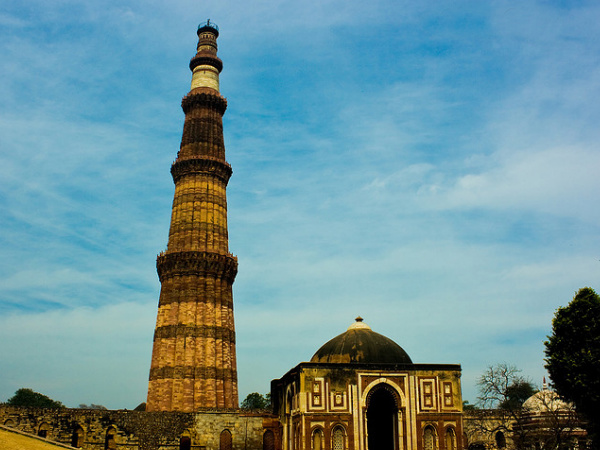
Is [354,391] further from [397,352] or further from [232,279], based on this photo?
[232,279]

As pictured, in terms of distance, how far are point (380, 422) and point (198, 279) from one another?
16.0 m

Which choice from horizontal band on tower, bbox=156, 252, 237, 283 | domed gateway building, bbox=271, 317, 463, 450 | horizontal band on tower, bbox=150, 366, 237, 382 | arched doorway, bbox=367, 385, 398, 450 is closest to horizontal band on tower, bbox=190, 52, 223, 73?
horizontal band on tower, bbox=156, 252, 237, 283

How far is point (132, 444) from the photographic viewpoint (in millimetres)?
36781

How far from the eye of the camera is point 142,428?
3719 cm

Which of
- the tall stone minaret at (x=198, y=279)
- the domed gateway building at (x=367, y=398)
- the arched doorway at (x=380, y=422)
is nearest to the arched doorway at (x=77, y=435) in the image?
the tall stone minaret at (x=198, y=279)

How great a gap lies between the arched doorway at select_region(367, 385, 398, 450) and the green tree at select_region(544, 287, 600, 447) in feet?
30.0

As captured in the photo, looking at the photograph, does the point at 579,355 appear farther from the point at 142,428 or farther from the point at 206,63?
the point at 206,63

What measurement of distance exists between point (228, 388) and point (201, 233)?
11.3 metres

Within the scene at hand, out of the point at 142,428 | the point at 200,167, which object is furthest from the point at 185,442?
the point at 200,167

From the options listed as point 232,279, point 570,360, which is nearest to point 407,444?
point 570,360

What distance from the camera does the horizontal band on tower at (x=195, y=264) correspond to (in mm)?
43125

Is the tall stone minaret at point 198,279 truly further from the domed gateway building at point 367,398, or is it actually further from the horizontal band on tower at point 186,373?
the domed gateway building at point 367,398

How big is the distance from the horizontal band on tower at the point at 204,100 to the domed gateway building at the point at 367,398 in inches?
911

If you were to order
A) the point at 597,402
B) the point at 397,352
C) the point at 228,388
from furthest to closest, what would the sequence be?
the point at 228,388, the point at 397,352, the point at 597,402
